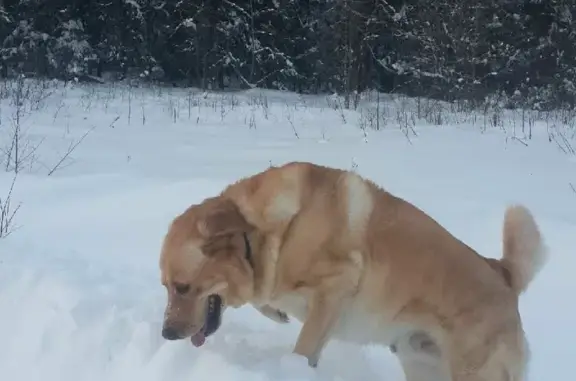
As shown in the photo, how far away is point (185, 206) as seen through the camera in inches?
238

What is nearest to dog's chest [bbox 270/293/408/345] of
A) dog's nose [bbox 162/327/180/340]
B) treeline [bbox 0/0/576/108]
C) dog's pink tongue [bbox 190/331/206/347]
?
dog's pink tongue [bbox 190/331/206/347]

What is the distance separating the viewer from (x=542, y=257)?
3408mm

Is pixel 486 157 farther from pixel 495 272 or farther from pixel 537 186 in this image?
pixel 495 272

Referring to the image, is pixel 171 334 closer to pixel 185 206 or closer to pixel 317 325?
pixel 317 325

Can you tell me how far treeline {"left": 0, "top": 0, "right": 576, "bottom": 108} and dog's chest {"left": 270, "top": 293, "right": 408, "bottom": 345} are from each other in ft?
61.0

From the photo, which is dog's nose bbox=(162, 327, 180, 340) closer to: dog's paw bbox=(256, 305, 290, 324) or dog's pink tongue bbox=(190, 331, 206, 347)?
dog's pink tongue bbox=(190, 331, 206, 347)

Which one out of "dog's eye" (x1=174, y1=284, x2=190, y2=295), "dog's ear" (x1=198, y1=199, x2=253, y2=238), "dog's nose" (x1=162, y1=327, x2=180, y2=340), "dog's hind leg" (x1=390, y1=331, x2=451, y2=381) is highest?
"dog's ear" (x1=198, y1=199, x2=253, y2=238)

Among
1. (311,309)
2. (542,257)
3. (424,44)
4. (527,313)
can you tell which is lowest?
(527,313)

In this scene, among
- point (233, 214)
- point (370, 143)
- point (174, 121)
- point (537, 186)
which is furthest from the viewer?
point (174, 121)

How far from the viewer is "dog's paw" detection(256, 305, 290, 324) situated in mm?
3520

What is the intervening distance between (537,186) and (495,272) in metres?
4.12

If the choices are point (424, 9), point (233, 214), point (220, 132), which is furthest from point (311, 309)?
point (424, 9)

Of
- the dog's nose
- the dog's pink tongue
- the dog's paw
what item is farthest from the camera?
the dog's paw

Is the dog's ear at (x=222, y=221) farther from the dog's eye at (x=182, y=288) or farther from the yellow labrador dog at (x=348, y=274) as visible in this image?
the dog's eye at (x=182, y=288)
